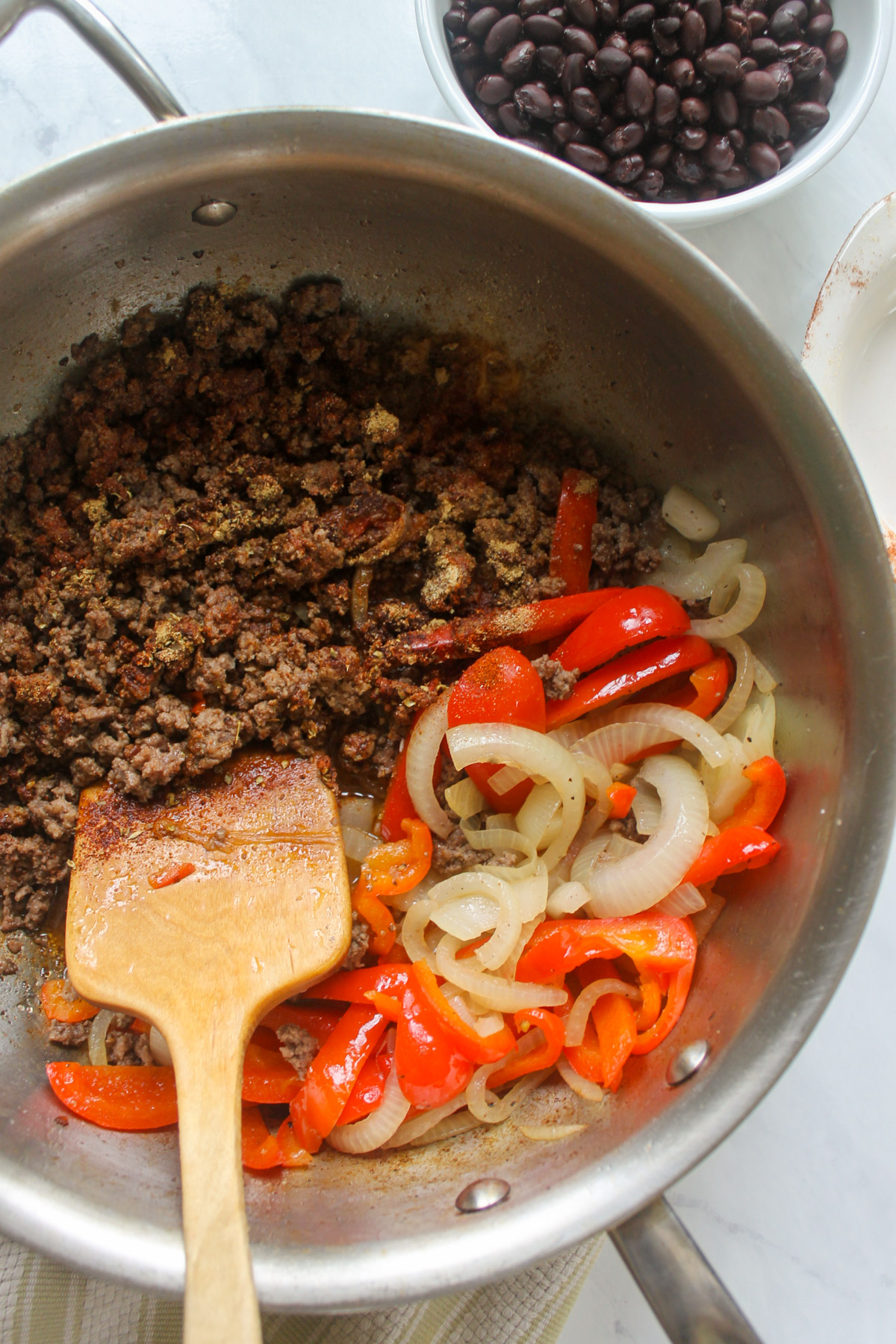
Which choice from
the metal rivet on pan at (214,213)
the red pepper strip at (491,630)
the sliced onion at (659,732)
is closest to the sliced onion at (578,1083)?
the sliced onion at (659,732)

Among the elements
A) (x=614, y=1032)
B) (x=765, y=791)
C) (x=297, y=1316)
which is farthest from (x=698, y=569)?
(x=297, y=1316)

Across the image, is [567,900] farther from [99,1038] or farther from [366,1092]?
[99,1038]

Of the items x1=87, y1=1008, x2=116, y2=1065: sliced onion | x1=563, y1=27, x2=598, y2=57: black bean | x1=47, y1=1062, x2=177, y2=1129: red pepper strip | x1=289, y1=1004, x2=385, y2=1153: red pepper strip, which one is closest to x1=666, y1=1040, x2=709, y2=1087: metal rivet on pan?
x1=289, y1=1004, x2=385, y2=1153: red pepper strip

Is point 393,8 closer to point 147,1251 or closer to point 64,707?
point 64,707

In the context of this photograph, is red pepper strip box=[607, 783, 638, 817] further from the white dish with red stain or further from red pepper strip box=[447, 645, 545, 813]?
the white dish with red stain

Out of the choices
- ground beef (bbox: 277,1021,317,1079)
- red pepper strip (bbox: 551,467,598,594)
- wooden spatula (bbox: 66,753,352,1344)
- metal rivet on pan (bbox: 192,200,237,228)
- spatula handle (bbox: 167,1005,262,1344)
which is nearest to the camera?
spatula handle (bbox: 167,1005,262,1344)

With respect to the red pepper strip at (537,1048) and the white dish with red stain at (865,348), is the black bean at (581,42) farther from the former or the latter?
the red pepper strip at (537,1048)
